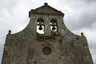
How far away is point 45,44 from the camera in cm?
1445

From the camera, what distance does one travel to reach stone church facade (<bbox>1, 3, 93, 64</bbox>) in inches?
534

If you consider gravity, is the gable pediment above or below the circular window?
above

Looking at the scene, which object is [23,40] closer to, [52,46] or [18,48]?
[18,48]

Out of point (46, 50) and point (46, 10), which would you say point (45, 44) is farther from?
point (46, 10)

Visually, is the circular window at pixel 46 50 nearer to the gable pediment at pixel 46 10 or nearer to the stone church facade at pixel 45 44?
the stone church facade at pixel 45 44

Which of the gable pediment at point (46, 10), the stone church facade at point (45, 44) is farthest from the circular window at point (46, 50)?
the gable pediment at point (46, 10)

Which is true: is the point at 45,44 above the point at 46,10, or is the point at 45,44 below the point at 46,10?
below

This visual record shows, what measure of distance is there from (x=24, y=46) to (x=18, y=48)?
524mm

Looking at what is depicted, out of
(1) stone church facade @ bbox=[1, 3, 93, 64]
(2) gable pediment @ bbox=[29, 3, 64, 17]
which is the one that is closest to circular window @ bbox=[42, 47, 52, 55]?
(1) stone church facade @ bbox=[1, 3, 93, 64]

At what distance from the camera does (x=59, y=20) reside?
52.8 ft

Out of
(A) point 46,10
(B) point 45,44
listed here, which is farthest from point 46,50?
(A) point 46,10

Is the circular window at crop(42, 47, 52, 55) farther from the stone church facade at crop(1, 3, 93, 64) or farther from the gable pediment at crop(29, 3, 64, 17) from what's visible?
the gable pediment at crop(29, 3, 64, 17)

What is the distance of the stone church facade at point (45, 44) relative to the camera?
13.6 m

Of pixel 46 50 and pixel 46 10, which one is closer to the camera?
pixel 46 50
